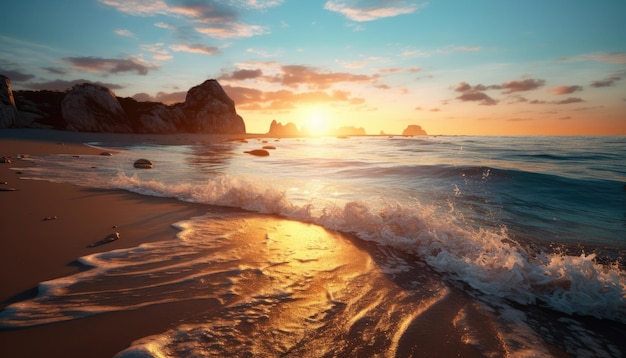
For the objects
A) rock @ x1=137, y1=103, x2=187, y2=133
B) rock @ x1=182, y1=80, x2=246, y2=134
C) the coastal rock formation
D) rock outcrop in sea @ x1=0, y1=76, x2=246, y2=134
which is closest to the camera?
the coastal rock formation

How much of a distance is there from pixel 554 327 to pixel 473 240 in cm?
213

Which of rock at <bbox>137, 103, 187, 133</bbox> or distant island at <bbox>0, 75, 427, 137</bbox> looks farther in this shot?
rock at <bbox>137, 103, 187, 133</bbox>

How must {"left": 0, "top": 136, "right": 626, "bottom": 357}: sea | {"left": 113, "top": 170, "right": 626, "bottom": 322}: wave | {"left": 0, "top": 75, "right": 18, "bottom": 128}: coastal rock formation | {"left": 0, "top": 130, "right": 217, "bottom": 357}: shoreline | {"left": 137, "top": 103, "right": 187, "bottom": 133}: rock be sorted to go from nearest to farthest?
{"left": 0, "top": 130, "right": 217, "bottom": 357}: shoreline
{"left": 0, "top": 136, "right": 626, "bottom": 357}: sea
{"left": 113, "top": 170, "right": 626, "bottom": 322}: wave
{"left": 0, "top": 75, "right": 18, "bottom": 128}: coastal rock formation
{"left": 137, "top": 103, "right": 187, "bottom": 133}: rock

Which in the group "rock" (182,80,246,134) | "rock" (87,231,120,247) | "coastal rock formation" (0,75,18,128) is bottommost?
"rock" (87,231,120,247)

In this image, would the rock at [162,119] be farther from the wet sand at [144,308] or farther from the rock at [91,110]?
the wet sand at [144,308]

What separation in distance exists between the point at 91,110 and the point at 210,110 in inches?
1547

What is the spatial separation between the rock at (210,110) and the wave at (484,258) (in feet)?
311

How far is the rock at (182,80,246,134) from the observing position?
93750 mm

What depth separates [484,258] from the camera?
4762 mm

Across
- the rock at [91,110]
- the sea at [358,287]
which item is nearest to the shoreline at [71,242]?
the sea at [358,287]

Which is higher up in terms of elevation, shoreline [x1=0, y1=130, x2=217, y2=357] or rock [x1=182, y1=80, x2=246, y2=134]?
rock [x1=182, y1=80, x2=246, y2=134]

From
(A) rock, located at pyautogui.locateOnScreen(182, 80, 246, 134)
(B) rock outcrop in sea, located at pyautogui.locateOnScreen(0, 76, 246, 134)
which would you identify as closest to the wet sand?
(B) rock outcrop in sea, located at pyautogui.locateOnScreen(0, 76, 246, 134)

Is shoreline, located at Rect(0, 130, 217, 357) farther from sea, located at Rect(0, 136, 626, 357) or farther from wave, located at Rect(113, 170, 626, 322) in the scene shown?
wave, located at Rect(113, 170, 626, 322)

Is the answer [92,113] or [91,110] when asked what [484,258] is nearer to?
[92,113]
